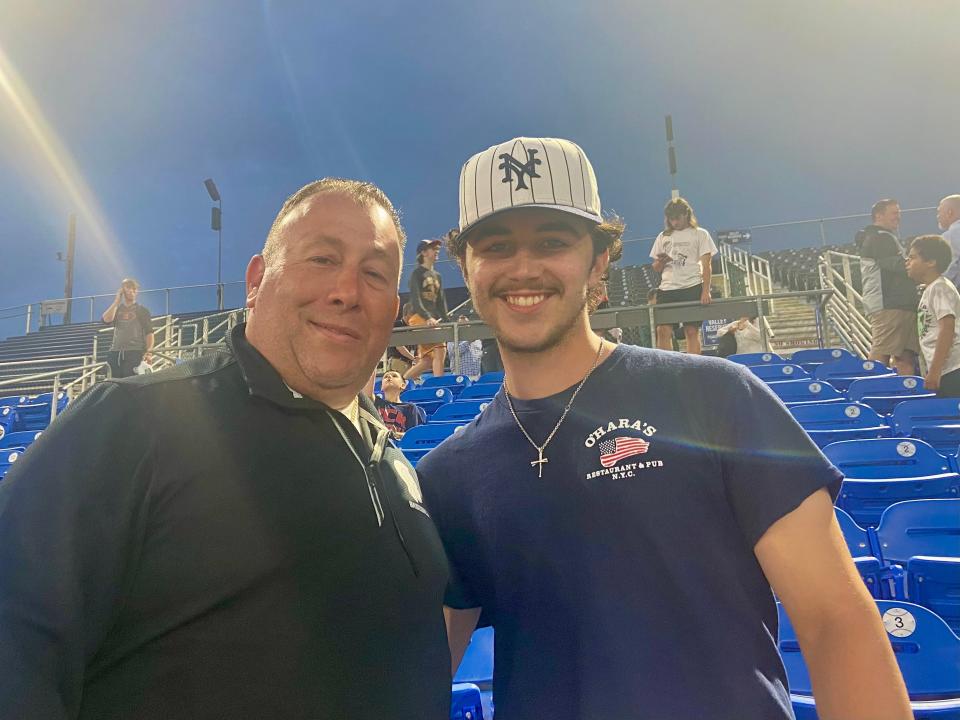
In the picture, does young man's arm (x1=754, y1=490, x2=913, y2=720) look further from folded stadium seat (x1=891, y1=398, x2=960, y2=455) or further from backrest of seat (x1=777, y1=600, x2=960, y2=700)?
folded stadium seat (x1=891, y1=398, x2=960, y2=455)

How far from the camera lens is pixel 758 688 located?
113 centimetres

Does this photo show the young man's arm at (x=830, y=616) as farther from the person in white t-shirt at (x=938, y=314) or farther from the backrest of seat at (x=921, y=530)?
the person in white t-shirt at (x=938, y=314)

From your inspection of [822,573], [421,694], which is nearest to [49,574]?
[421,694]

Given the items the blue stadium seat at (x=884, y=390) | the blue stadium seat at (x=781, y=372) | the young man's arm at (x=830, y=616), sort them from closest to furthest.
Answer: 1. the young man's arm at (x=830, y=616)
2. the blue stadium seat at (x=884, y=390)
3. the blue stadium seat at (x=781, y=372)

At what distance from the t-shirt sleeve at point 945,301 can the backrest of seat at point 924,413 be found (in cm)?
78

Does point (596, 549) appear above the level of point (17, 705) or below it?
above

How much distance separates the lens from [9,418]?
33.4ft

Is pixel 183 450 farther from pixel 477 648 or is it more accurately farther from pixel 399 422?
pixel 399 422

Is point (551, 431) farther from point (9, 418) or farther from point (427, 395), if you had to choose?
point (9, 418)

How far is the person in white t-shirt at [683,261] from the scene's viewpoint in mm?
7344

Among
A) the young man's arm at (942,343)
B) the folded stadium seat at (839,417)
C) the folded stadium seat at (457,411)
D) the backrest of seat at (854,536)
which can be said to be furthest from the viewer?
the folded stadium seat at (457,411)

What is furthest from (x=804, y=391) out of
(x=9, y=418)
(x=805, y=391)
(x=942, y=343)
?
(x=9, y=418)

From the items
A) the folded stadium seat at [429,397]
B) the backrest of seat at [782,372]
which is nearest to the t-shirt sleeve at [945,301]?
the backrest of seat at [782,372]

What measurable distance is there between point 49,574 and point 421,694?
756mm
